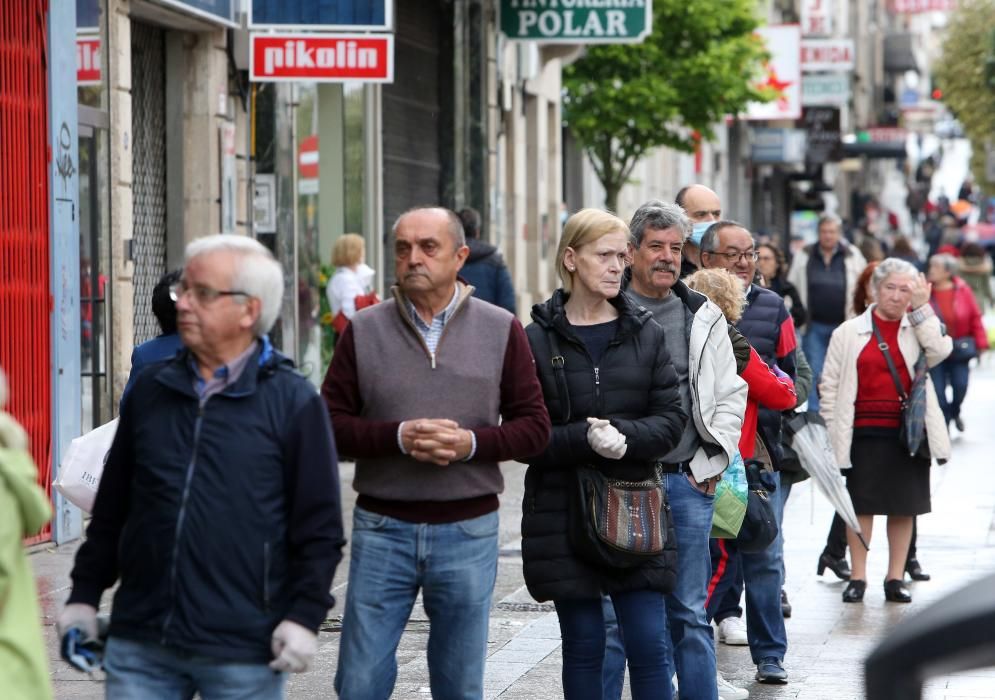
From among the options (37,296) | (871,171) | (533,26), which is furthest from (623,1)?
(871,171)

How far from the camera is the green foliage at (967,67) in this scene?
128 feet

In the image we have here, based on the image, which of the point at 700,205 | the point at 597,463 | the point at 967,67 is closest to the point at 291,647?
the point at 597,463

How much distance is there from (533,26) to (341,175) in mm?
3898

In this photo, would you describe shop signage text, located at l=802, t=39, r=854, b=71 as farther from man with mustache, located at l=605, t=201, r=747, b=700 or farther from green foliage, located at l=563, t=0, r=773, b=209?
man with mustache, located at l=605, t=201, r=747, b=700

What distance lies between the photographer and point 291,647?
14.3 ft

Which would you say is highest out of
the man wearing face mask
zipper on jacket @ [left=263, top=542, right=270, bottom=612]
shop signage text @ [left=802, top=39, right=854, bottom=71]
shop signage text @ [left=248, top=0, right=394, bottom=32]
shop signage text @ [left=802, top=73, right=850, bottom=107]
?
shop signage text @ [left=802, top=39, right=854, bottom=71]

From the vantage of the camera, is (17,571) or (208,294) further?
(208,294)

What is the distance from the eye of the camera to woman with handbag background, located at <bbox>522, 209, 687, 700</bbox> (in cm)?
596

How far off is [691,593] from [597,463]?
0.78 metres

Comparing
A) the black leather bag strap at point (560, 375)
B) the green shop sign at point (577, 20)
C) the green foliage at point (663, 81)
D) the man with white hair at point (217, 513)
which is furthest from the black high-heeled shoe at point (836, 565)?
the green foliage at point (663, 81)

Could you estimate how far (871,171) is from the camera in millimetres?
88625

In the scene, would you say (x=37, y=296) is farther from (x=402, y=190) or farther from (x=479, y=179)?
(x=479, y=179)

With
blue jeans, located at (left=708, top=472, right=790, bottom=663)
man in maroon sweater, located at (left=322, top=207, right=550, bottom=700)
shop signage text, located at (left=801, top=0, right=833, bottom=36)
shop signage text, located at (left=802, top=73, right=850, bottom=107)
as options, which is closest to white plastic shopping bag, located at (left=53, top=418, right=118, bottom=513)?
man in maroon sweater, located at (left=322, top=207, right=550, bottom=700)

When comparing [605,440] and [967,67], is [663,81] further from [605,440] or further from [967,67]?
[605,440]
